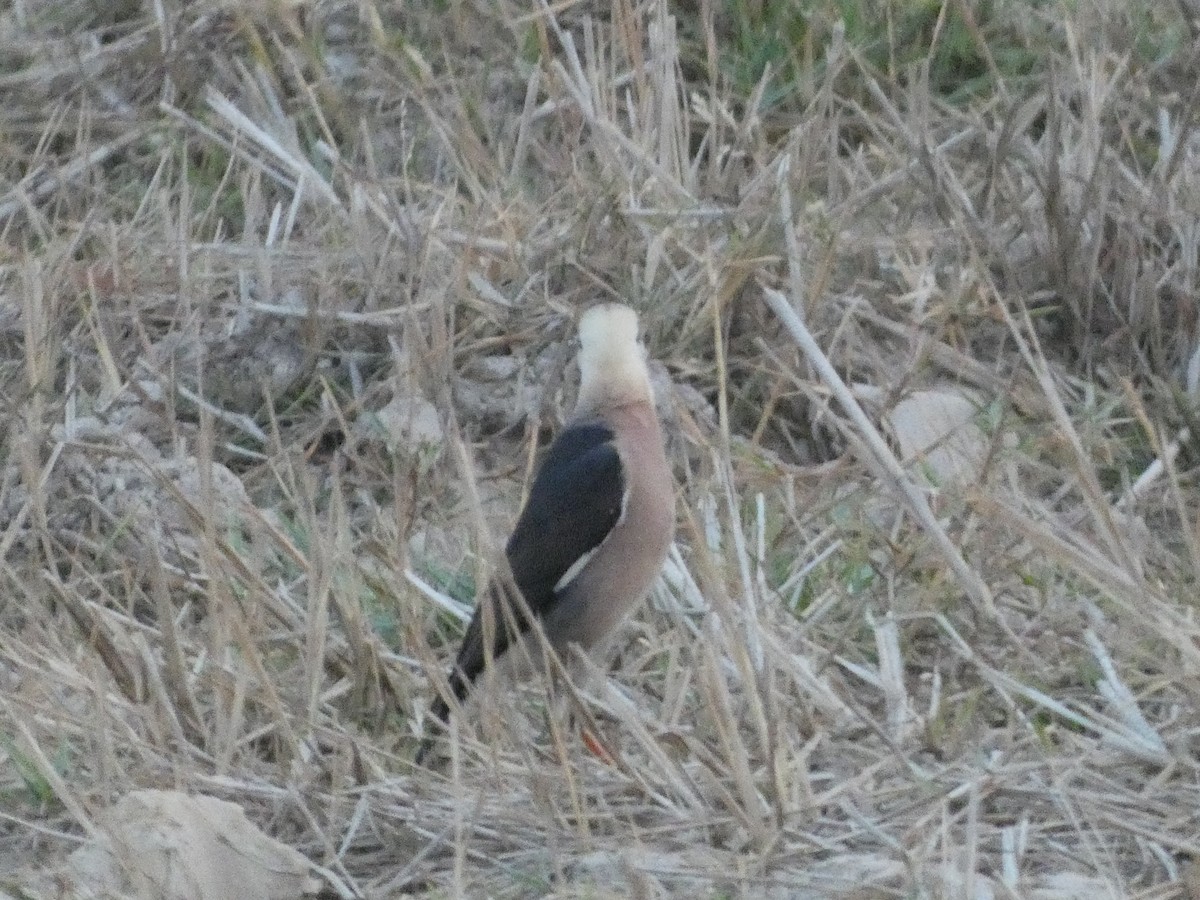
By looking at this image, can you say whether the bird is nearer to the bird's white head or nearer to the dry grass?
the bird's white head

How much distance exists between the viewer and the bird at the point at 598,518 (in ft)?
13.3

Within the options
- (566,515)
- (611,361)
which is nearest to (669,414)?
(611,361)

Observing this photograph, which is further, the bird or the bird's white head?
the bird's white head

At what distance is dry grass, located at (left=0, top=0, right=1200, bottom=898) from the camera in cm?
333

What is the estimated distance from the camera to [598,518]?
161 inches

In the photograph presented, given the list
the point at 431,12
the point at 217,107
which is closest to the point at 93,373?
the point at 217,107

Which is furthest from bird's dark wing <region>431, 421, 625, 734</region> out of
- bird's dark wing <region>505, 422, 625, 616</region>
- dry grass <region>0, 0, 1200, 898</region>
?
dry grass <region>0, 0, 1200, 898</region>

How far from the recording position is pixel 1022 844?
3164 millimetres

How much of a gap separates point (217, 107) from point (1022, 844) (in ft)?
10.6

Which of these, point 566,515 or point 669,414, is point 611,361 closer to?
point 566,515

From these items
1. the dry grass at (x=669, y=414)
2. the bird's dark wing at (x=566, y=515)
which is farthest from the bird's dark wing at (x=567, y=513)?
the dry grass at (x=669, y=414)

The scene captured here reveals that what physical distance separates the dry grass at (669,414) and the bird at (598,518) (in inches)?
4.2

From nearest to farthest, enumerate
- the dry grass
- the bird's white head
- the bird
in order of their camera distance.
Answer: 1. the dry grass
2. the bird
3. the bird's white head

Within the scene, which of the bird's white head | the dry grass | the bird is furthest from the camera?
the bird's white head
